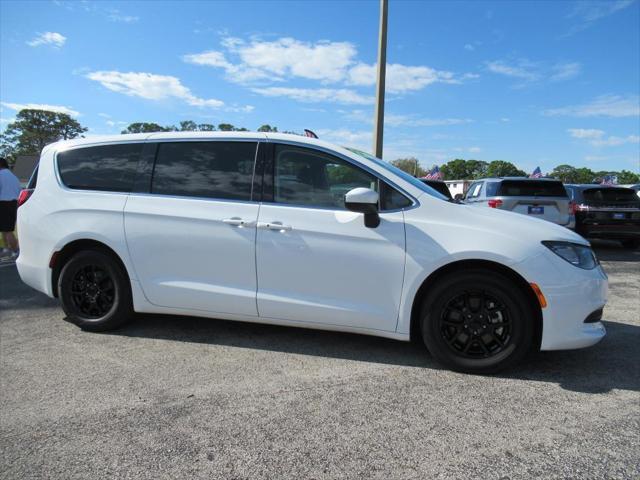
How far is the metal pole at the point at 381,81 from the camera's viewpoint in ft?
35.9

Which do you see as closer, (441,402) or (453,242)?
(441,402)

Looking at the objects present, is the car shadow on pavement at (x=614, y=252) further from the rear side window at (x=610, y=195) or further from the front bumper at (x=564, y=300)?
the front bumper at (x=564, y=300)

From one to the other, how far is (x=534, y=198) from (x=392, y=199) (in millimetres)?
6585

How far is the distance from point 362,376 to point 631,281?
5626mm

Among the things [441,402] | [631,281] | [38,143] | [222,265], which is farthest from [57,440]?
[38,143]

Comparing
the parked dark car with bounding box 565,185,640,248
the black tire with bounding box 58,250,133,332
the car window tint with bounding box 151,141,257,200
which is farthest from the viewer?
the parked dark car with bounding box 565,185,640,248

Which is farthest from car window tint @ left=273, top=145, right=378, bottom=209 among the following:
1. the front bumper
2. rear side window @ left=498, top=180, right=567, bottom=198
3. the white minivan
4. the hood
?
rear side window @ left=498, top=180, right=567, bottom=198

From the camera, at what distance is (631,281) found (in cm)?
655

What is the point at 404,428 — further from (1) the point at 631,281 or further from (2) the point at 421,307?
(1) the point at 631,281

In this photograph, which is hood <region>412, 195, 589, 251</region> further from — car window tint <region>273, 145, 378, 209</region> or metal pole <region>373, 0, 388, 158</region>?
metal pole <region>373, 0, 388, 158</region>

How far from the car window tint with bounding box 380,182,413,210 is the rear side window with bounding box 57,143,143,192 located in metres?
2.20

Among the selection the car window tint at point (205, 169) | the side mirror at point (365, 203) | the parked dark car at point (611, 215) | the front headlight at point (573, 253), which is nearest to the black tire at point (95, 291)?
the car window tint at point (205, 169)

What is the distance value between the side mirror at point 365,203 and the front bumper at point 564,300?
3.62ft

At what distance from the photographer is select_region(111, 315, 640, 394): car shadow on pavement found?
3.10 m
